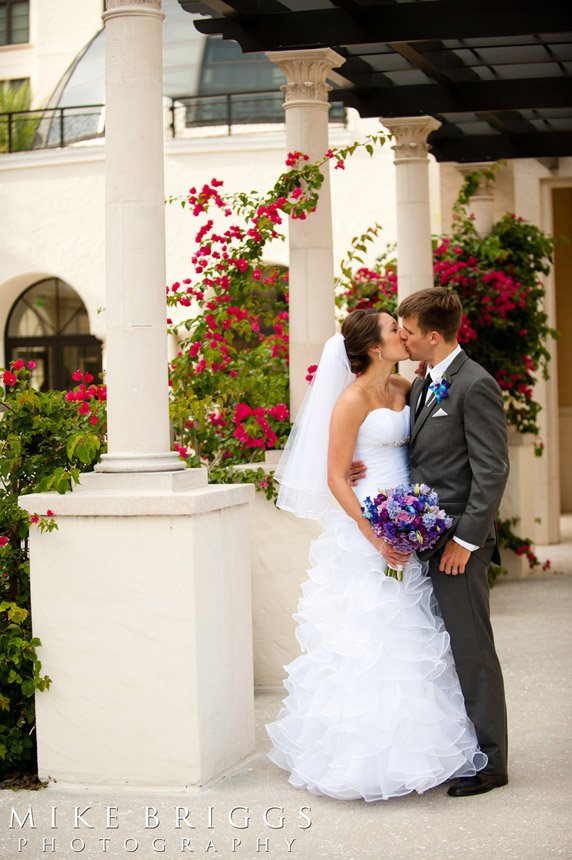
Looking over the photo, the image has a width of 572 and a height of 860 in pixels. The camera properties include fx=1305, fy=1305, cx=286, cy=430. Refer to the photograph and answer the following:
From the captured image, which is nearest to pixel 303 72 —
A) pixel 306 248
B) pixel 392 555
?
pixel 306 248

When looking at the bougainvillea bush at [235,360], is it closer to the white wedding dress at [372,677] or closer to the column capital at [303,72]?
the column capital at [303,72]

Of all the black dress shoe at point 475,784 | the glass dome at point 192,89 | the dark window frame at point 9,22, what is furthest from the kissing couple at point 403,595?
the dark window frame at point 9,22

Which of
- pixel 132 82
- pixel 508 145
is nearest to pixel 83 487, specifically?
pixel 132 82

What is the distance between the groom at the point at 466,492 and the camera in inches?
Answer: 201

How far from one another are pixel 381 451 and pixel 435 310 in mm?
629

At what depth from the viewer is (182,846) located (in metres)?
4.66

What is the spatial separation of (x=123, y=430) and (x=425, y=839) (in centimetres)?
207

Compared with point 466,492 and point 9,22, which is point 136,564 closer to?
point 466,492

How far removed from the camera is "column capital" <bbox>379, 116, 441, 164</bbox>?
34.2 feet

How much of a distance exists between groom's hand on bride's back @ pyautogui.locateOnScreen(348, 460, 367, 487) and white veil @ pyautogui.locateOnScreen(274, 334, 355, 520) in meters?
0.15

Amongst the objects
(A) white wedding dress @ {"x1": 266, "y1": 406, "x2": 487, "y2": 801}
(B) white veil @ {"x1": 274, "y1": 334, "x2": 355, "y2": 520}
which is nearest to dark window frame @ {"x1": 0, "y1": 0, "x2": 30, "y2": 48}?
(B) white veil @ {"x1": 274, "y1": 334, "x2": 355, "y2": 520}

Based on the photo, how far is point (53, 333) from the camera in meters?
20.6

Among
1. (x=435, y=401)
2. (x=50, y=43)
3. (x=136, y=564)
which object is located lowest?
(x=136, y=564)

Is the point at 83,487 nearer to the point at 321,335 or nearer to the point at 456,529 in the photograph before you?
the point at 456,529
